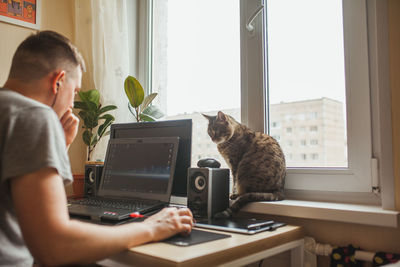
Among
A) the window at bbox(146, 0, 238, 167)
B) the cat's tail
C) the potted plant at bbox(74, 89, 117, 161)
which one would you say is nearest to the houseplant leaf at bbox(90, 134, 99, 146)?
the potted plant at bbox(74, 89, 117, 161)

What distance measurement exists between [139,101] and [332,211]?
116 cm

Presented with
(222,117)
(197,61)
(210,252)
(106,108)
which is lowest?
(210,252)

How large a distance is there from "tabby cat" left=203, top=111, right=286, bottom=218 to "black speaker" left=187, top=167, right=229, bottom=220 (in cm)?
6

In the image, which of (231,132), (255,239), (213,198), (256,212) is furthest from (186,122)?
(255,239)

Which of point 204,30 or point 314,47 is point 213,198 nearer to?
point 314,47

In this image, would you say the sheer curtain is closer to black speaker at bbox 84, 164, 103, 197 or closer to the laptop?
black speaker at bbox 84, 164, 103, 197

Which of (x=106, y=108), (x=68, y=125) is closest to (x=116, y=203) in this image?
(x=68, y=125)

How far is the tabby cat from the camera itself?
1.43 meters

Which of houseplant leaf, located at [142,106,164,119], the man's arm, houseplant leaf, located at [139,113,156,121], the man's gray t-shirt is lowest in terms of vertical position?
the man's arm

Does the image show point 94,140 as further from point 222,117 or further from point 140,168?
point 222,117

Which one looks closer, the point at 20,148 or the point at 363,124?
the point at 20,148

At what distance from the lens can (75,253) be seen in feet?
2.31

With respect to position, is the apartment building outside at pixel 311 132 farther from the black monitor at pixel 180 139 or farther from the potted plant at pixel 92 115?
the potted plant at pixel 92 115

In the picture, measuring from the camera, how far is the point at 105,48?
2.11 metres
